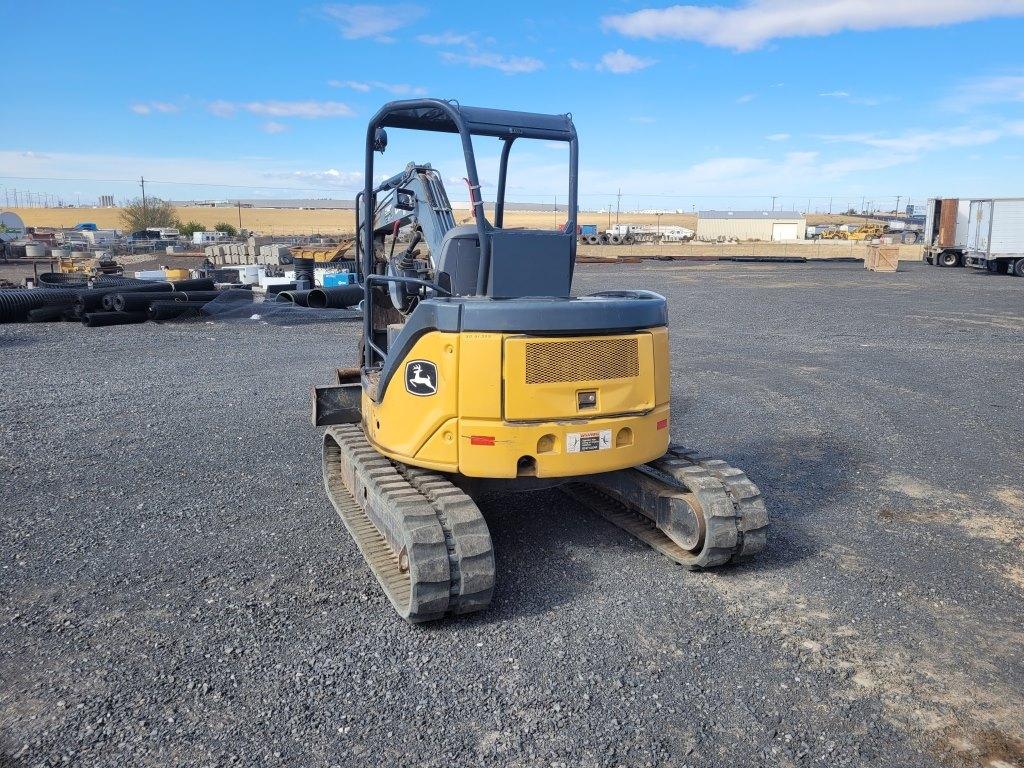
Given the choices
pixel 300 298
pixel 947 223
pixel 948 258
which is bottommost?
pixel 300 298

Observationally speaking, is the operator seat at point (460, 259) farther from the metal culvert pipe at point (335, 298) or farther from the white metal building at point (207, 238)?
the white metal building at point (207, 238)

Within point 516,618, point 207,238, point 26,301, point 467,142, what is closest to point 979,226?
point 26,301

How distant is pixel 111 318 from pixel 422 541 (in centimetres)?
1413

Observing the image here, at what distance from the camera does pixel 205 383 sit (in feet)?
35.9

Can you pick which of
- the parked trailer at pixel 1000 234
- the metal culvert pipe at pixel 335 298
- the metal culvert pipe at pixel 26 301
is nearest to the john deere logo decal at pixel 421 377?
the metal culvert pipe at pixel 335 298

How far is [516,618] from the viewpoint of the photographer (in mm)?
4637

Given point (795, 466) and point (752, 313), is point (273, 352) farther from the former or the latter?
point (752, 313)

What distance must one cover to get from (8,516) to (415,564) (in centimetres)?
376

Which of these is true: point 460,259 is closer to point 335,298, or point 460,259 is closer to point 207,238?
point 335,298

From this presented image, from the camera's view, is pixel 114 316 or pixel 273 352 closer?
pixel 273 352

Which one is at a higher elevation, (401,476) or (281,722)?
(401,476)

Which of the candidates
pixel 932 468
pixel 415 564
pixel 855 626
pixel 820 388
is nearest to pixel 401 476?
pixel 415 564

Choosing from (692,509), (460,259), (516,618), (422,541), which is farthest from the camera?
(460,259)

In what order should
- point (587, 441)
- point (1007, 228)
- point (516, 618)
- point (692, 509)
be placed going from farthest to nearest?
point (1007, 228)
point (692, 509)
point (587, 441)
point (516, 618)
